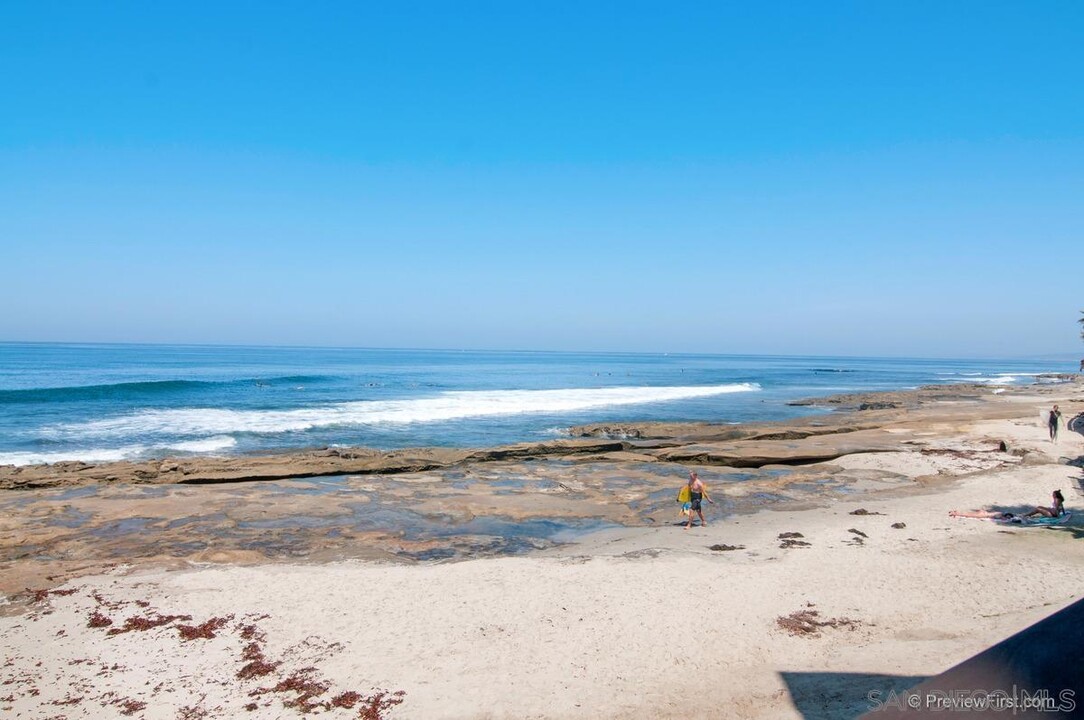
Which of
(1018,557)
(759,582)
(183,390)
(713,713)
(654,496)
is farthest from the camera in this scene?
(183,390)

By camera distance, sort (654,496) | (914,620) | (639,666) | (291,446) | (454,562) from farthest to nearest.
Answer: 1. (291,446)
2. (654,496)
3. (454,562)
4. (914,620)
5. (639,666)

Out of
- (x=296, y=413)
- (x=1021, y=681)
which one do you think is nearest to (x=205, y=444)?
(x=296, y=413)

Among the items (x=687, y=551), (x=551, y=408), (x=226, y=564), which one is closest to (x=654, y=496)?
(x=687, y=551)

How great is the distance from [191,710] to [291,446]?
73.7 ft

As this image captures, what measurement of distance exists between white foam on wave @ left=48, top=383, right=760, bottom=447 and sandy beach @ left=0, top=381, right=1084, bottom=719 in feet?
44.8

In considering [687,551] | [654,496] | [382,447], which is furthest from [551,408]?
[687,551]

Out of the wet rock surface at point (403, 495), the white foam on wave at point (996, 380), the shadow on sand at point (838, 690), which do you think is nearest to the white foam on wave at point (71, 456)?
the wet rock surface at point (403, 495)

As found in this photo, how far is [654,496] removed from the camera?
18.9m

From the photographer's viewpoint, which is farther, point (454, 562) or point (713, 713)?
point (454, 562)

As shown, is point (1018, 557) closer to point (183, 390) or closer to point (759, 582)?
point (759, 582)

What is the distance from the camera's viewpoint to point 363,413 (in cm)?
4131

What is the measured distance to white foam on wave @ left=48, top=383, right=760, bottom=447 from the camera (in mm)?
32000

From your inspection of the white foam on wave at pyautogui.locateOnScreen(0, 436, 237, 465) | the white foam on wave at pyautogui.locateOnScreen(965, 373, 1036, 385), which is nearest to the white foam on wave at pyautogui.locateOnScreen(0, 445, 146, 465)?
the white foam on wave at pyautogui.locateOnScreen(0, 436, 237, 465)

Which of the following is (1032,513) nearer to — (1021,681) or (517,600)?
(517,600)
